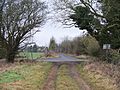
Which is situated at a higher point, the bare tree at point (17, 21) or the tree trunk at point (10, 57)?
the bare tree at point (17, 21)

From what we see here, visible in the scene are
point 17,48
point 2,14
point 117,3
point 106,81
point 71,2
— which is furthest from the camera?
point 17,48

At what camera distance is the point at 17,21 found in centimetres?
4700

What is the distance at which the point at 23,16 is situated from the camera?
4769 cm

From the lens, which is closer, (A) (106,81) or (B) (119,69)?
(A) (106,81)

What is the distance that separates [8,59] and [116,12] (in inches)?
1160

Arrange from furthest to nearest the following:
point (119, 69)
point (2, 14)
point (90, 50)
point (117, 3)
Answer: point (90, 50)
point (2, 14)
point (119, 69)
point (117, 3)

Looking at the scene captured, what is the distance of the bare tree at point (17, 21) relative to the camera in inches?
1810

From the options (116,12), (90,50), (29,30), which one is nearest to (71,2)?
(116,12)

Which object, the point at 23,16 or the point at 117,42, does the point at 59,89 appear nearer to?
the point at 117,42

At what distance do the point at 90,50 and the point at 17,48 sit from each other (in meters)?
17.1

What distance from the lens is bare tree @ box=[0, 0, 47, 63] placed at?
46.0m

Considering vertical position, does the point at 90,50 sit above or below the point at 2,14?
below

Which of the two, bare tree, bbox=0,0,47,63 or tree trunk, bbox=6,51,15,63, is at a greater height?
bare tree, bbox=0,0,47,63

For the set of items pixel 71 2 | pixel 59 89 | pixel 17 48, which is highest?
pixel 71 2
